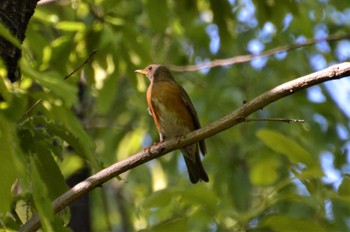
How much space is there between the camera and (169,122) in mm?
5504

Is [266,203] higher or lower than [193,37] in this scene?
lower

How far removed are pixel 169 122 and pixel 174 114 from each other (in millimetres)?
108

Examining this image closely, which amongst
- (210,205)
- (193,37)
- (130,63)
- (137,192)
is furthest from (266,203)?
(137,192)

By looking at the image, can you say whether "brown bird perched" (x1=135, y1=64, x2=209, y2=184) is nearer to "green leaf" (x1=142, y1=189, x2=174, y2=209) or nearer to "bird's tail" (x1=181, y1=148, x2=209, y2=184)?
"bird's tail" (x1=181, y1=148, x2=209, y2=184)

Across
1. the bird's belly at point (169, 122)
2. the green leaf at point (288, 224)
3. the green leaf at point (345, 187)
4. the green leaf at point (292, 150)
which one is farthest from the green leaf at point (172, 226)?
the bird's belly at point (169, 122)

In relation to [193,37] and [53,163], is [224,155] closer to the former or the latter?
[193,37]

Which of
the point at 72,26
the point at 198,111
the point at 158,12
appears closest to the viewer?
the point at 158,12

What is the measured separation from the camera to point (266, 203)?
4.25m

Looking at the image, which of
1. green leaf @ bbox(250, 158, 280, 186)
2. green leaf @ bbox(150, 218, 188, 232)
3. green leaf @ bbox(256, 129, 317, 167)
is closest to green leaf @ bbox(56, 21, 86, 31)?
green leaf @ bbox(256, 129, 317, 167)

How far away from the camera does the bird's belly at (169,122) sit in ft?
17.9

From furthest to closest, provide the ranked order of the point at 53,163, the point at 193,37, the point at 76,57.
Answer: the point at 193,37, the point at 76,57, the point at 53,163

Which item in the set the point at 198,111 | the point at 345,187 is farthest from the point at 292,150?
the point at 198,111

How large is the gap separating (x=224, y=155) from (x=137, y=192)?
101 inches

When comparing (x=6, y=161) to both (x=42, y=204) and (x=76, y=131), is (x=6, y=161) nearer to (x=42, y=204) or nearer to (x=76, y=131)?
(x=42, y=204)
